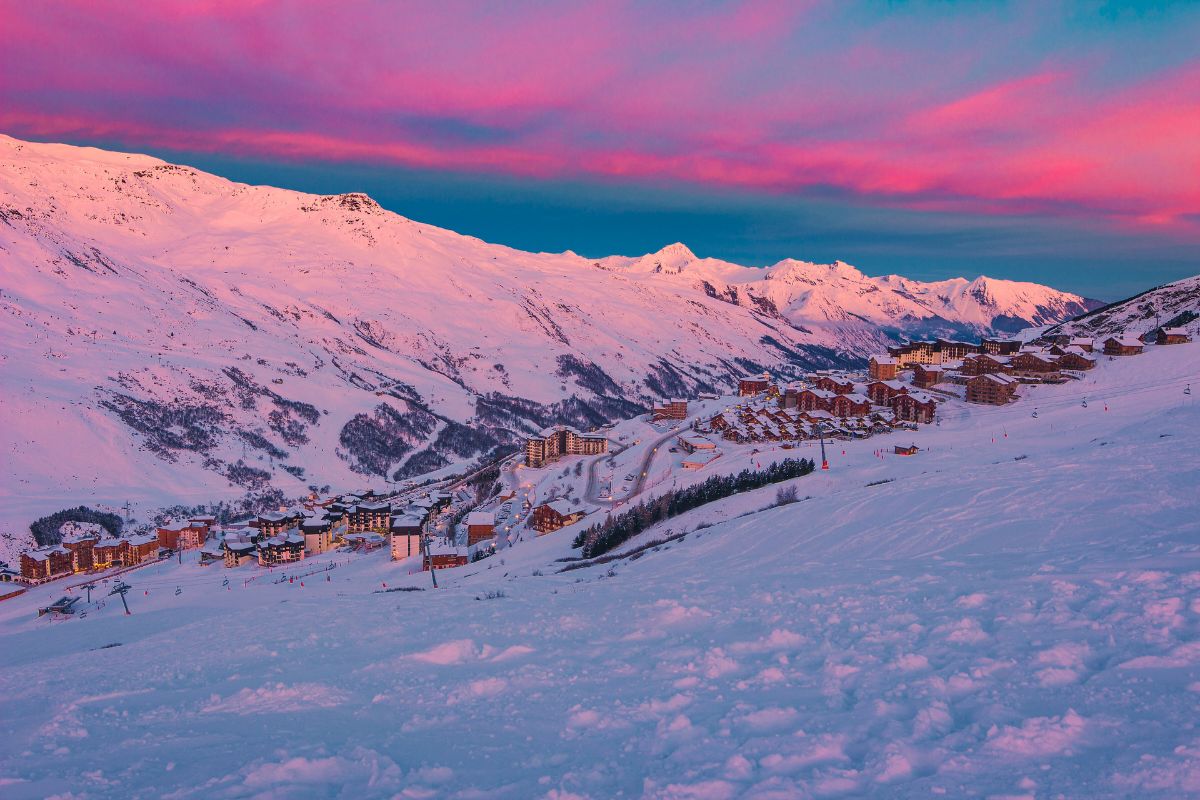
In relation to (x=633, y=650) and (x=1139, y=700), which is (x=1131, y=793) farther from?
(x=633, y=650)

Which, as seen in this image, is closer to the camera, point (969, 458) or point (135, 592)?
point (969, 458)

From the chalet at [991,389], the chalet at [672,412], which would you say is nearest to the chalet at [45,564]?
the chalet at [672,412]

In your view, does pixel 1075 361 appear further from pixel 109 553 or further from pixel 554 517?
pixel 109 553

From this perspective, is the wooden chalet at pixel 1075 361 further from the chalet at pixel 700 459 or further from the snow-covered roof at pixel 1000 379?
the chalet at pixel 700 459

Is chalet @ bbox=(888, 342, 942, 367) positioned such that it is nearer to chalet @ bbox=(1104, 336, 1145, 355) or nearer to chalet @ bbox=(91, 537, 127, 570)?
chalet @ bbox=(1104, 336, 1145, 355)

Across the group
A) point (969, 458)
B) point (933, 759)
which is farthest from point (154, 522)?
point (933, 759)

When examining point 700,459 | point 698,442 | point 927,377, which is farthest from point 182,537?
point 927,377
